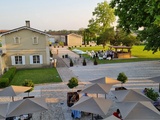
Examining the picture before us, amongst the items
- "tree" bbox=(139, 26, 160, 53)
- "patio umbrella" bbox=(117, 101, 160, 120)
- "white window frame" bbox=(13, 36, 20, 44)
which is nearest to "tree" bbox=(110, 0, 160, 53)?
"tree" bbox=(139, 26, 160, 53)

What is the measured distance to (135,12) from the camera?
1404 centimetres

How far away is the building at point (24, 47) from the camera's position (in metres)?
30.9

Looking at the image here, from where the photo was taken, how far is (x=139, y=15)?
1350 centimetres

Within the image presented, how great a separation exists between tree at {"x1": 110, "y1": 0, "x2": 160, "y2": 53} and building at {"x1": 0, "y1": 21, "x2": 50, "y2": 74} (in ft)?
57.9

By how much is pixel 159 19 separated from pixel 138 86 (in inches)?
392

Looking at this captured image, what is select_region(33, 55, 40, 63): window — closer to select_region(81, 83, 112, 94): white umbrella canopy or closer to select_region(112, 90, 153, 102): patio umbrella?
select_region(81, 83, 112, 94): white umbrella canopy

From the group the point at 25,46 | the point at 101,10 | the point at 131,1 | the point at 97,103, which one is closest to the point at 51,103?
the point at 97,103

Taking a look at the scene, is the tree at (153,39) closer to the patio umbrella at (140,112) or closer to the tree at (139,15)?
the tree at (139,15)

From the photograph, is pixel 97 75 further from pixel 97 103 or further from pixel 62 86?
pixel 97 103

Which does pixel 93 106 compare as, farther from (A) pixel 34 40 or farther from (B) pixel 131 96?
(A) pixel 34 40

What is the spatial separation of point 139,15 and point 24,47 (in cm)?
2181

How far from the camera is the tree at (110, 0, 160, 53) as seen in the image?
37.0 ft

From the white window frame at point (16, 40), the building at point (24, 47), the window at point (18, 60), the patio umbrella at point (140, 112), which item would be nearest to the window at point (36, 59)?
the building at point (24, 47)

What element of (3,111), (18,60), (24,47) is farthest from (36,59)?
(3,111)
